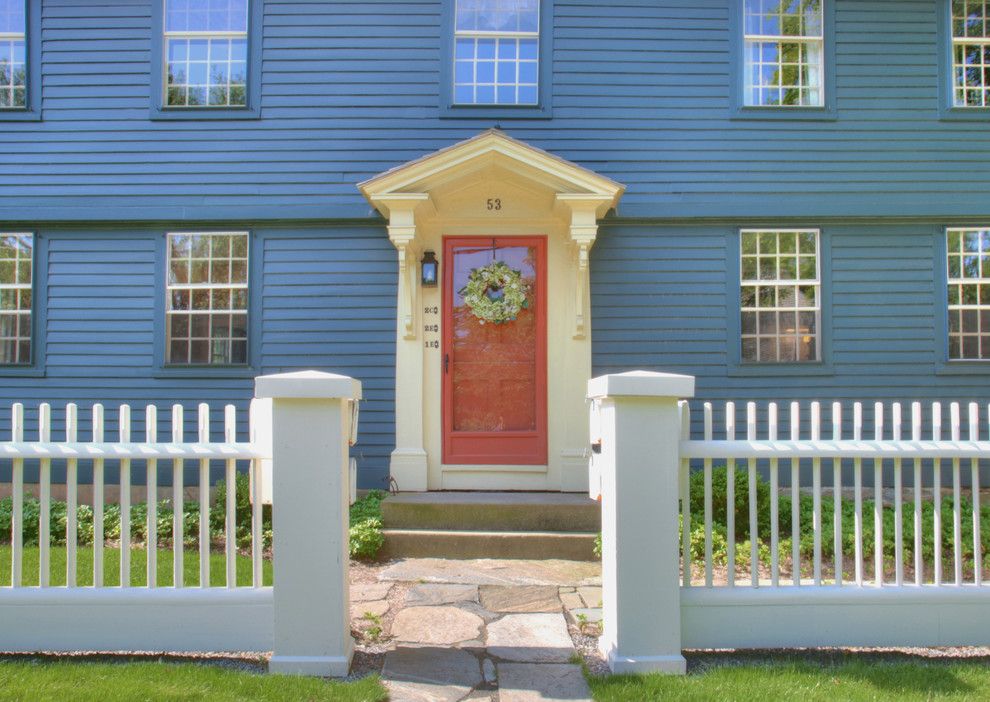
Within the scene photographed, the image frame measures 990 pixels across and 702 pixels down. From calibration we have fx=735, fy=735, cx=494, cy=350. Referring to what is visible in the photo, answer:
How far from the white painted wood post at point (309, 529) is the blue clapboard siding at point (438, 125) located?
4.23 m

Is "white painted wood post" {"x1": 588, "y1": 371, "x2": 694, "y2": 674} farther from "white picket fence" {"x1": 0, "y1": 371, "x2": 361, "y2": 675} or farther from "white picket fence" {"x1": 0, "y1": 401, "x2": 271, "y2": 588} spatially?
"white picket fence" {"x1": 0, "y1": 401, "x2": 271, "y2": 588}

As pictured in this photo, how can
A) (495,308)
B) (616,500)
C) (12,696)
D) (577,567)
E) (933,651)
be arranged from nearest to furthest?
(12,696), (616,500), (933,651), (577,567), (495,308)

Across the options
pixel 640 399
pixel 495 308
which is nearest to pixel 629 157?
pixel 495 308

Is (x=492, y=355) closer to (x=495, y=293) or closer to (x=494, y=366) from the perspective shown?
(x=494, y=366)

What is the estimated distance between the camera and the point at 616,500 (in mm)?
3193

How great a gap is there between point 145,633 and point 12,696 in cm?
53

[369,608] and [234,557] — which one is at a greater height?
[234,557]

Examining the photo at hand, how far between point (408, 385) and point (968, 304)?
5.39 metres

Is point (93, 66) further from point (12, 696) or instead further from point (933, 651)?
point (933, 651)

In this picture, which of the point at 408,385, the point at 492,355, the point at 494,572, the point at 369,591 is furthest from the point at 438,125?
the point at 369,591

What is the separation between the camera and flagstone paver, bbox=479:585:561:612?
4254 millimetres

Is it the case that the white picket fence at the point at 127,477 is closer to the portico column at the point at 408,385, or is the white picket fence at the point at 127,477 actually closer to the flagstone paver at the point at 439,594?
the flagstone paver at the point at 439,594

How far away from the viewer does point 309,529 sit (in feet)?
10.4

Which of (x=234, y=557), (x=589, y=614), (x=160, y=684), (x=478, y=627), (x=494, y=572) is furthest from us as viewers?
(x=494, y=572)
